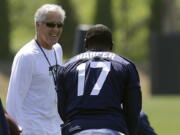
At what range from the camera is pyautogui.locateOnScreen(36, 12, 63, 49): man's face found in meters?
8.16

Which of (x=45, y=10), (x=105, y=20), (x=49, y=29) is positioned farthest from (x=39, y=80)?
(x=105, y=20)

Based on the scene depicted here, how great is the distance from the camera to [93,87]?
6547 mm

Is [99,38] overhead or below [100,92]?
overhead

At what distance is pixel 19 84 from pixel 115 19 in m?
47.0

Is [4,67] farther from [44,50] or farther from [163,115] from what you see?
[44,50]

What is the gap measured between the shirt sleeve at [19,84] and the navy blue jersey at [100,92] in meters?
1.21

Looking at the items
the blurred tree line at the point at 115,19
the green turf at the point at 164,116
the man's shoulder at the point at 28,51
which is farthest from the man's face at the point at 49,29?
the blurred tree line at the point at 115,19

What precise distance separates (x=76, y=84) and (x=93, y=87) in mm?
139

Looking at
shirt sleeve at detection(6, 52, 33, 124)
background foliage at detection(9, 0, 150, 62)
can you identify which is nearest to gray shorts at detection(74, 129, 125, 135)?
shirt sleeve at detection(6, 52, 33, 124)

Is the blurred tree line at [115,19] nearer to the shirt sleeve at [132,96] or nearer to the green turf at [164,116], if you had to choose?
the green turf at [164,116]

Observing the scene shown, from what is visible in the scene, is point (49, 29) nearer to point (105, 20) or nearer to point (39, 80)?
point (39, 80)

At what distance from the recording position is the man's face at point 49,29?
8156 mm

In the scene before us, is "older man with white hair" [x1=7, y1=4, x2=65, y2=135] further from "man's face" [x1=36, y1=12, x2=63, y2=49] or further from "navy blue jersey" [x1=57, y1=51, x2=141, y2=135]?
"navy blue jersey" [x1=57, y1=51, x2=141, y2=135]

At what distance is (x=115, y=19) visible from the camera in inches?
2156
